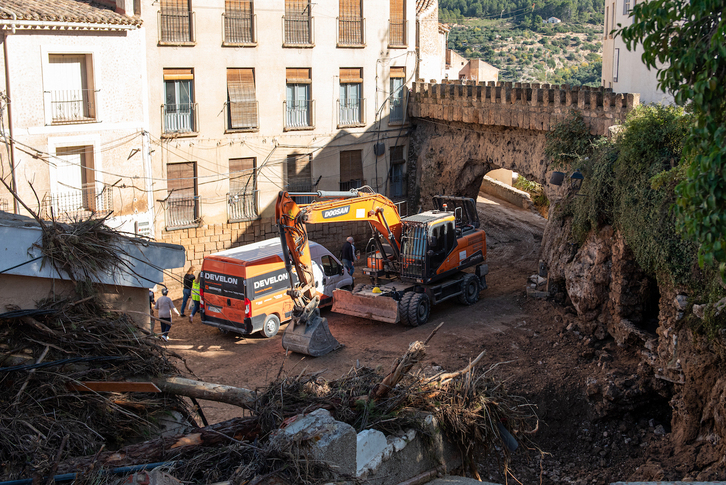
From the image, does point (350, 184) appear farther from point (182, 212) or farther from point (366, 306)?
point (366, 306)

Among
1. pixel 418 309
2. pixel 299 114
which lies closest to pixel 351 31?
pixel 299 114

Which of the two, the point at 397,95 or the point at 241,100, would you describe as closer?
the point at 241,100

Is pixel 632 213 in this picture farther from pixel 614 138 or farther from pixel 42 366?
pixel 42 366

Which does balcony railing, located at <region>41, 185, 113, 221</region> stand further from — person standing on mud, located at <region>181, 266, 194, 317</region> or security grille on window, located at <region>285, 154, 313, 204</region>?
security grille on window, located at <region>285, 154, 313, 204</region>

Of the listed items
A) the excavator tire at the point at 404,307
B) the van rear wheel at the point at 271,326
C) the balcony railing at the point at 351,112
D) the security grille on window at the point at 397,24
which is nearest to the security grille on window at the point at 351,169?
the balcony railing at the point at 351,112

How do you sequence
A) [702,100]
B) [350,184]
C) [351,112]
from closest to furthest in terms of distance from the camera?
[702,100], [351,112], [350,184]

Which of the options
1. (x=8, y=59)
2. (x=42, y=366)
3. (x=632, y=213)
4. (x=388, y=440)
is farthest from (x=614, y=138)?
(x=8, y=59)

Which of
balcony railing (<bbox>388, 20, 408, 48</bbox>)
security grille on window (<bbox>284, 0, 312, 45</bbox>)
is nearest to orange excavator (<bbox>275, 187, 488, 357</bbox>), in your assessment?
security grille on window (<bbox>284, 0, 312, 45</bbox>)

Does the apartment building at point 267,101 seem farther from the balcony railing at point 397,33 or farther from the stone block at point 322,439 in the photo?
the stone block at point 322,439

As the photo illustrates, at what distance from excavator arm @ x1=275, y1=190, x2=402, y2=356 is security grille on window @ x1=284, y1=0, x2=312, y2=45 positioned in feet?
30.7

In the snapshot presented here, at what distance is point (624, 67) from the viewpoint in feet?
80.5

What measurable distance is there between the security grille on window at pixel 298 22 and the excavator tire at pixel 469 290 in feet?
33.6

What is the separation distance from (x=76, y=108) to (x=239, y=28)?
5.84 m

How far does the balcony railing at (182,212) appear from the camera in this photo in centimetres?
2166
